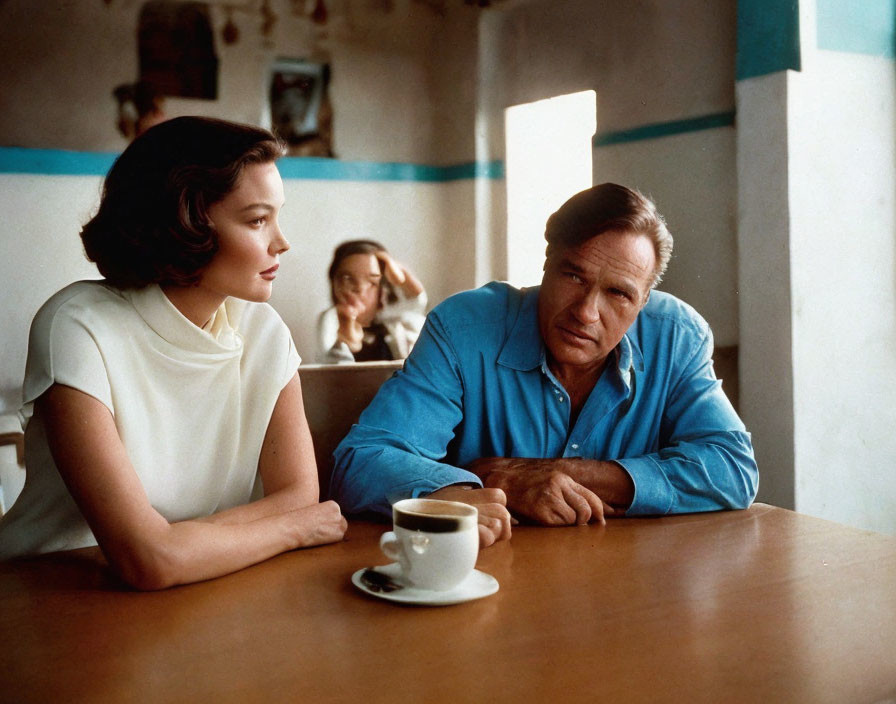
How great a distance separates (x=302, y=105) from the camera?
533 centimetres

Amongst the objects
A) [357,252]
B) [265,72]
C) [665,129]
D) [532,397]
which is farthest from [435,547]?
[265,72]

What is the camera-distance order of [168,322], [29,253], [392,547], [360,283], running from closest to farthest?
[392,547] → [168,322] → [29,253] → [360,283]

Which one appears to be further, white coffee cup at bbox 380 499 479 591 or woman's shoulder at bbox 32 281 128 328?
woman's shoulder at bbox 32 281 128 328

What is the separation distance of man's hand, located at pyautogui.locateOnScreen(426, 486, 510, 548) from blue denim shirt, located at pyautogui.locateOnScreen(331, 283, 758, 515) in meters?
0.18

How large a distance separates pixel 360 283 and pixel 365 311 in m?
0.15

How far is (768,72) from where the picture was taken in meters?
2.84

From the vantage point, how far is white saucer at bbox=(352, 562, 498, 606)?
1010 millimetres

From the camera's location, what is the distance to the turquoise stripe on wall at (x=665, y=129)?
125 inches

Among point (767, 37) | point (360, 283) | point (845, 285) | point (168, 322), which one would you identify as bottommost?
point (168, 322)

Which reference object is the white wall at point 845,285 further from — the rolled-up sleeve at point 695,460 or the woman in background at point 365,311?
the woman in background at point 365,311

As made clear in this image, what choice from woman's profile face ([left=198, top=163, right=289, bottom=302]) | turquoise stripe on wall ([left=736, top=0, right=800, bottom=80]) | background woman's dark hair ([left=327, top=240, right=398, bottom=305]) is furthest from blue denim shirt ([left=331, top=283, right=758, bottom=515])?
background woman's dark hair ([left=327, top=240, right=398, bottom=305])

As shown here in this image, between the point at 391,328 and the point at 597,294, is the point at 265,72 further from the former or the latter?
the point at 597,294

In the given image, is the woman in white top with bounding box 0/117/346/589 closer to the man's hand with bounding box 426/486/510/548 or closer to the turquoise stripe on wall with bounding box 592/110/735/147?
the man's hand with bounding box 426/486/510/548

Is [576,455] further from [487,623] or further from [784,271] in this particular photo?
[784,271]
